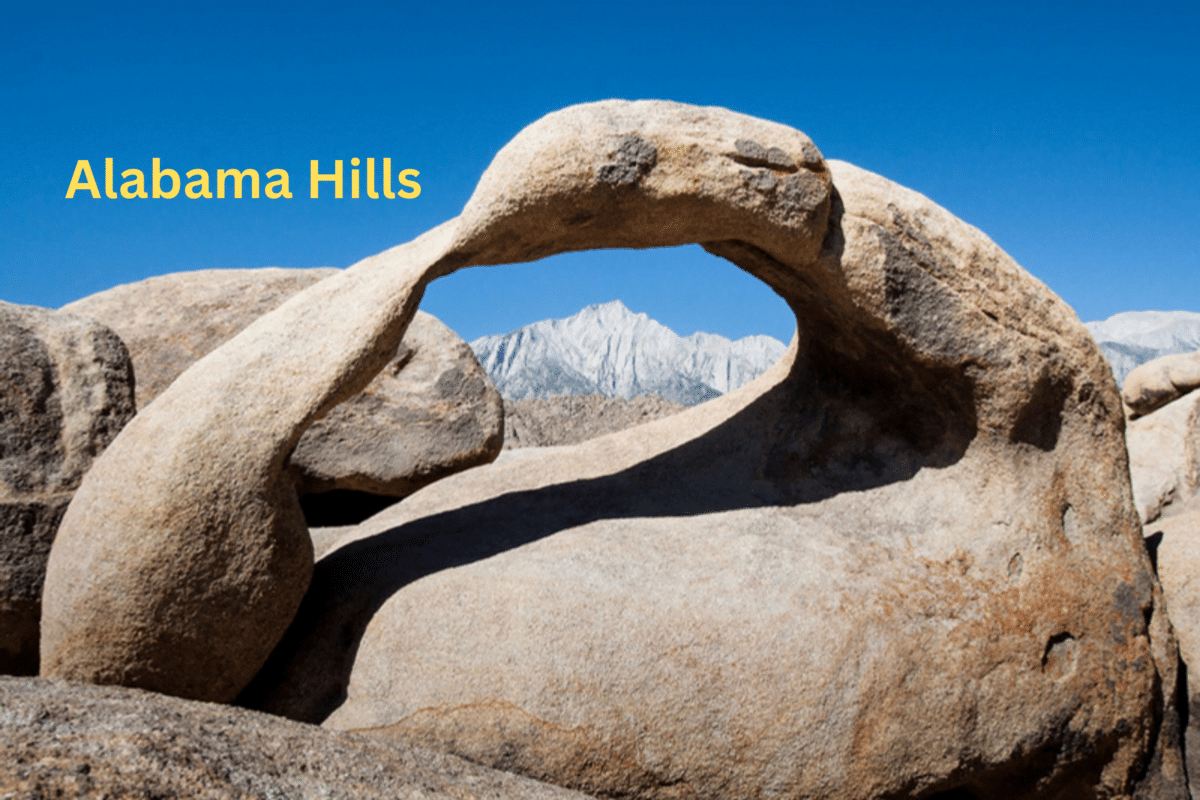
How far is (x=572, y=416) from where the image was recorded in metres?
13.1

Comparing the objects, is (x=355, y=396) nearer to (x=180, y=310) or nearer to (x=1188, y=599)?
(x=180, y=310)

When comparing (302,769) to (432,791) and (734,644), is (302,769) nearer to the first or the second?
(432,791)

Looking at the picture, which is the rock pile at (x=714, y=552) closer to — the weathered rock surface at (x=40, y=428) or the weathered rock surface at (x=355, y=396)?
the weathered rock surface at (x=40, y=428)

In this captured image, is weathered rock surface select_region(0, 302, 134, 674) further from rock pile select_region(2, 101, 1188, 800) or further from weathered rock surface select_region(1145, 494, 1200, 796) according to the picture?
weathered rock surface select_region(1145, 494, 1200, 796)

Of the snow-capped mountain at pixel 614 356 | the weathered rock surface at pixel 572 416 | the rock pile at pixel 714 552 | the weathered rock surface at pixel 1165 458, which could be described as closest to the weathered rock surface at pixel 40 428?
the rock pile at pixel 714 552

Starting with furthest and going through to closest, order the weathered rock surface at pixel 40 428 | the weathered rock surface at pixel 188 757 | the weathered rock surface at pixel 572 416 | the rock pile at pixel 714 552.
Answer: the weathered rock surface at pixel 572 416
the weathered rock surface at pixel 40 428
the rock pile at pixel 714 552
the weathered rock surface at pixel 188 757

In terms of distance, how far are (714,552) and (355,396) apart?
72.6 inches

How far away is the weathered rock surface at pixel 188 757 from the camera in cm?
158

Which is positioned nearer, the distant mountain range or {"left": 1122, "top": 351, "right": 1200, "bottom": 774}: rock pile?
{"left": 1122, "top": 351, "right": 1200, "bottom": 774}: rock pile

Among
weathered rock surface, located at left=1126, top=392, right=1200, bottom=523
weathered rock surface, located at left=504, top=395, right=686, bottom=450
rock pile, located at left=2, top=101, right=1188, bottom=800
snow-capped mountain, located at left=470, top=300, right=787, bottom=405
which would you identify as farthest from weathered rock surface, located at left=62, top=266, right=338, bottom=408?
snow-capped mountain, located at left=470, top=300, right=787, bottom=405

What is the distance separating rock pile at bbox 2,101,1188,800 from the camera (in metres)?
2.78

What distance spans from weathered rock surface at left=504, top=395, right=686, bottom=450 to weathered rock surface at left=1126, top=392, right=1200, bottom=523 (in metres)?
5.36

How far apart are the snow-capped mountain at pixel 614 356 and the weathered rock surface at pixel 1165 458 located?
7626 centimetres

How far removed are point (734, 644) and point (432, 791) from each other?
3.69 feet
